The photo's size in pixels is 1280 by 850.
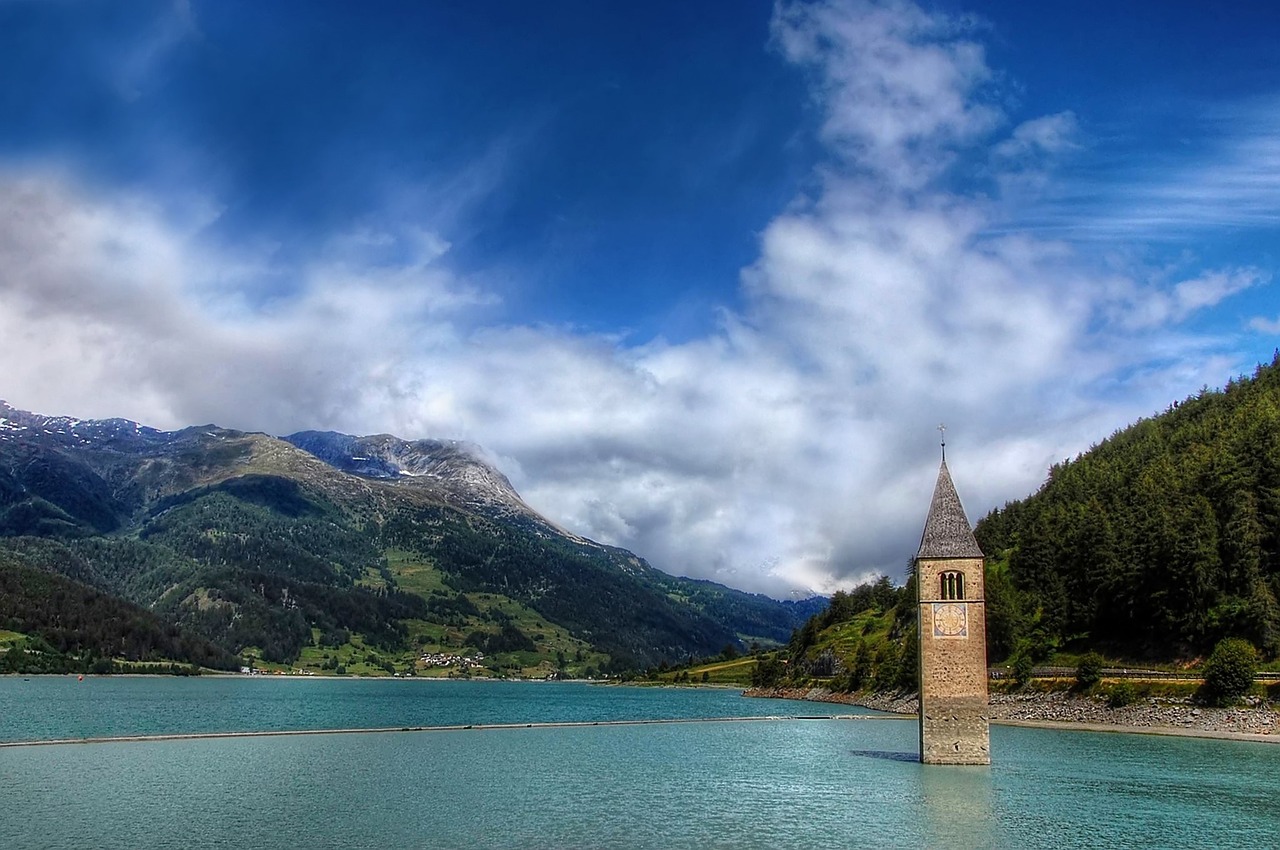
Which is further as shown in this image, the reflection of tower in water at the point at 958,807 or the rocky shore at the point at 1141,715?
the rocky shore at the point at 1141,715

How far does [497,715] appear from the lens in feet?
423

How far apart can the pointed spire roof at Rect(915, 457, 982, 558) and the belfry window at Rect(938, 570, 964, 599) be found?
3.30ft

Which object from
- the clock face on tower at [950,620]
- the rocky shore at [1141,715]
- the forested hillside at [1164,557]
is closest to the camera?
the clock face on tower at [950,620]

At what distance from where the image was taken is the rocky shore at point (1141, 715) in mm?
67625

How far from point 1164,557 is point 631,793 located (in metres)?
66.4

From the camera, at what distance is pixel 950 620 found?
167 feet

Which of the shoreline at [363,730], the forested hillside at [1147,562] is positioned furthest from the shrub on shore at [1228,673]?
the shoreline at [363,730]

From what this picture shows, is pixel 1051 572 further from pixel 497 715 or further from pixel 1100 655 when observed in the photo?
pixel 497 715

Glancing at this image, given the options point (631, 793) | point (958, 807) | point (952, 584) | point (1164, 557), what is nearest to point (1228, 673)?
Answer: point (1164, 557)

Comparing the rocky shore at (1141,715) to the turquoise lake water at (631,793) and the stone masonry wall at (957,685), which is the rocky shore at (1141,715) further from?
the stone masonry wall at (957,685)

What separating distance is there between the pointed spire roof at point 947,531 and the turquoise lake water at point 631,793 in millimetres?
11619

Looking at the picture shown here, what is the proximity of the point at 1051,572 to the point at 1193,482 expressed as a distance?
1951cm

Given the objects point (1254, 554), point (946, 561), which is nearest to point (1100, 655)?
point (1254, 554)

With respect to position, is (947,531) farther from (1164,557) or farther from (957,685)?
(1164,557)
